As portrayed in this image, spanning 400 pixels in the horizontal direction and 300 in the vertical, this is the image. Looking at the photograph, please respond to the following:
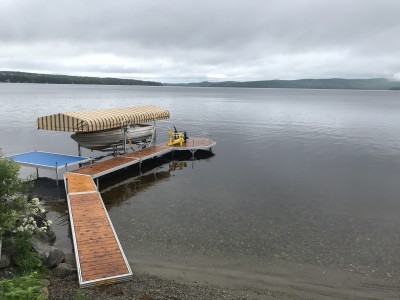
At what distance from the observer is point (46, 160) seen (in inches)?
950

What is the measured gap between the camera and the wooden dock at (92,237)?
1134 cm

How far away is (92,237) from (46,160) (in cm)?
1239

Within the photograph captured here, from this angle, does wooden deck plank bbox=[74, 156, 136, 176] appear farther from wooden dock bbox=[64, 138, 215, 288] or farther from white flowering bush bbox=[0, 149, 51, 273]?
white flowering bush bbox=[0, 149, 51, 273]

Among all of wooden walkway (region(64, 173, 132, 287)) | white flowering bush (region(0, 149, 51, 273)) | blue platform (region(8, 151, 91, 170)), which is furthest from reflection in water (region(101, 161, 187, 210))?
white flowering bush (region(0, 149, 51, 273))

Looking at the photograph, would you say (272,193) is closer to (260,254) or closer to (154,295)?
(260,254)

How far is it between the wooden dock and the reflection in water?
58.7 inches

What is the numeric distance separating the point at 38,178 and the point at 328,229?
2045cm

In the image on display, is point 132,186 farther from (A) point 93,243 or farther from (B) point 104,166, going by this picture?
(A) point 93,243

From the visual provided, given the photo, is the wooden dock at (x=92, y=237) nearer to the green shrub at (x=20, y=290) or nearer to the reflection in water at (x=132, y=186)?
the reflection in water at (x=132, y=186)

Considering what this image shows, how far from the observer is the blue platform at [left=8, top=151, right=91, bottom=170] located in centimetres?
2272

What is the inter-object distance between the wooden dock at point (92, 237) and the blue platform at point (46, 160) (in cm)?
102

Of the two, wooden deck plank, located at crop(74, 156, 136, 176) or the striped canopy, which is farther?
the striped canopy

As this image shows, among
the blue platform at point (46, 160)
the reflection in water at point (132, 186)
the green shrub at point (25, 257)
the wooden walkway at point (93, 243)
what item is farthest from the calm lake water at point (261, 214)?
the green shrub at point (25, 257)

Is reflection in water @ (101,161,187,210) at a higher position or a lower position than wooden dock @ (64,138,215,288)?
lower
